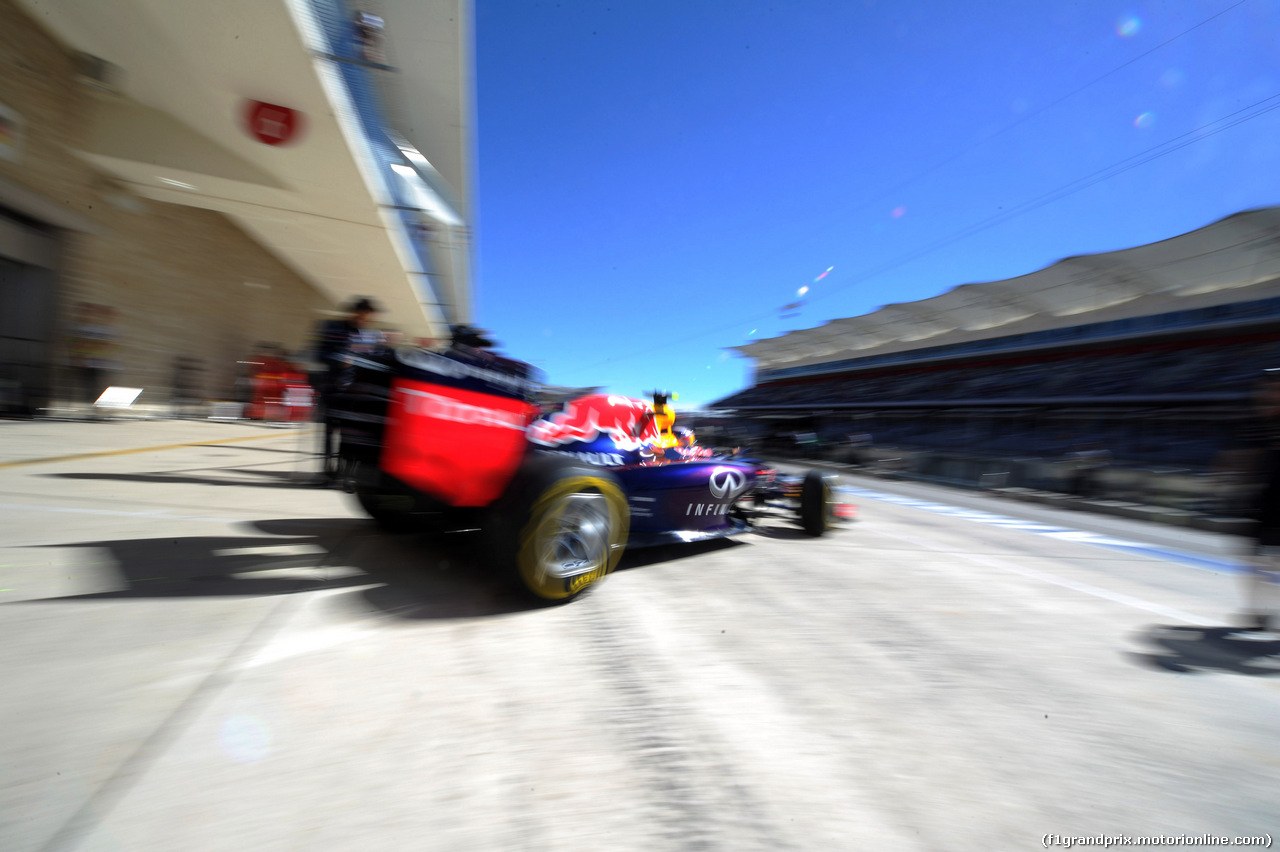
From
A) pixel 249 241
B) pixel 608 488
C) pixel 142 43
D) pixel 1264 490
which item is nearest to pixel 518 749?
pixel 608 488

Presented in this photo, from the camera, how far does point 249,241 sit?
577 inches

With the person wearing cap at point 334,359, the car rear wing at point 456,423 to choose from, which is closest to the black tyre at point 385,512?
the person wearing cap at point 334,359

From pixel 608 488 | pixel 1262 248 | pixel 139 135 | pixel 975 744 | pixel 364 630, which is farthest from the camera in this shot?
pixel 1262 248

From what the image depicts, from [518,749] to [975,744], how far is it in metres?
1.39

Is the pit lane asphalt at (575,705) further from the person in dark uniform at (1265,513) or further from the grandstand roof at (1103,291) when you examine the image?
the grandstand roof at (1103,291)

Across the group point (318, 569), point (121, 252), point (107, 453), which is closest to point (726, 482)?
point (318, 569)

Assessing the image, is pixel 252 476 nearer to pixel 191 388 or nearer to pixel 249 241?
pixel 191 388

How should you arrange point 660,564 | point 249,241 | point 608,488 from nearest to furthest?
1. point 608,488
2. point 660,564
3. point 249,241

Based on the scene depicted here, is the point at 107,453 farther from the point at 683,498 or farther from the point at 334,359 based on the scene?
the point at 683,498

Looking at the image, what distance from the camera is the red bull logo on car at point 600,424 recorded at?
9.48 feet

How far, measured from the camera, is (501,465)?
2.50 metres

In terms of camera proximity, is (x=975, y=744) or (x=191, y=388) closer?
(x=975, y=744)

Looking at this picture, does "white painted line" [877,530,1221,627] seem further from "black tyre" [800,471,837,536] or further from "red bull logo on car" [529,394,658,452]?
"red bull logo on car" [529,394,658,452]

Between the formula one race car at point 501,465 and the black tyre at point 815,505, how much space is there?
72.6 inches
